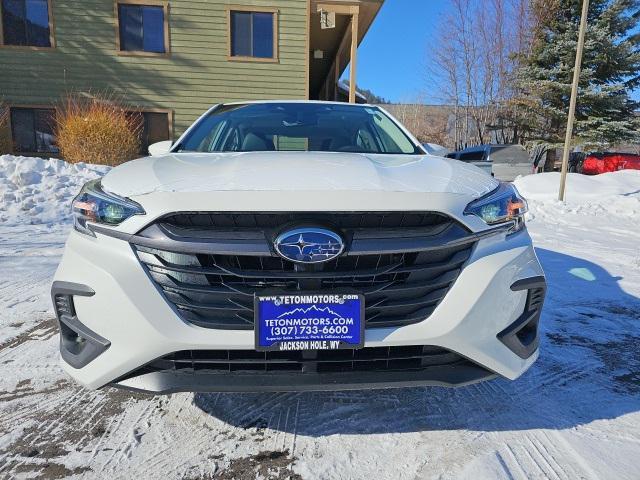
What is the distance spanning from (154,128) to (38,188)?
6.04 metres

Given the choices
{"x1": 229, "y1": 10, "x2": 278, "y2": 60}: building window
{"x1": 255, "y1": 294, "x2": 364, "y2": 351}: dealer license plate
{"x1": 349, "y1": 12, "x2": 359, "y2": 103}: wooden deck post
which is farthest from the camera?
{"x1": 229, "y1": 10, "x2": 278, "y2": 60}: building window

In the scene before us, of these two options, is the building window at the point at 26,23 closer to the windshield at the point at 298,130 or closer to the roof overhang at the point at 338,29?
the roof overhang at the point at 338,29

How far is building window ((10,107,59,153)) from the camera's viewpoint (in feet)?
39.1

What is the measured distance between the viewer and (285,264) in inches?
59.2

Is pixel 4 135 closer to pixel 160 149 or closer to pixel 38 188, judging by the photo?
pixel 38 188

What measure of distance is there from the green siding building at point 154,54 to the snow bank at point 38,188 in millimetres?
4860

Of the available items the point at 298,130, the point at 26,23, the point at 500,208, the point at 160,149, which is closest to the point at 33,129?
the point at 26,23

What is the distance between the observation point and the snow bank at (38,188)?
20.0ft

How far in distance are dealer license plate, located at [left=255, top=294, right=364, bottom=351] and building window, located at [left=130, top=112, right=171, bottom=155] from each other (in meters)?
12.1

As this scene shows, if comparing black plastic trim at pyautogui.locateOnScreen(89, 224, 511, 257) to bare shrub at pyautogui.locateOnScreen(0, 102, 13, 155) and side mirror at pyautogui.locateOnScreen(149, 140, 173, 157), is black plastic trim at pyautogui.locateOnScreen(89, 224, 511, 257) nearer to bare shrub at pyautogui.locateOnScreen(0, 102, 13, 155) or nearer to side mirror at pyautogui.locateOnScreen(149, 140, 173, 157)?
side mirror at pyautogui.locateOnScreen(149, 140, 173, 157)

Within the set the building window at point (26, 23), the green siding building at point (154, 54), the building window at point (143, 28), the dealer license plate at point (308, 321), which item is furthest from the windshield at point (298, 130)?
the building window at point (26, 23)

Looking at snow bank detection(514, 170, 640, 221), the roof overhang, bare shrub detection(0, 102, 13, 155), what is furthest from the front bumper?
the roof overhang

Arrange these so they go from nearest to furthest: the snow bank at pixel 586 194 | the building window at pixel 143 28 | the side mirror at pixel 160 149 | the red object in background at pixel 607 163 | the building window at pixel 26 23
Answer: the side mirror at pixel 160 149
the snow bank at pixel 586 194
the building window at pixel 26 23
the building window at pixel 143 28
the red object in background at pixel 607 163

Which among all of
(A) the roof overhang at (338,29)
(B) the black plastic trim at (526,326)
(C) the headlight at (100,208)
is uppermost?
(A) the roof overhang at (338,29)
